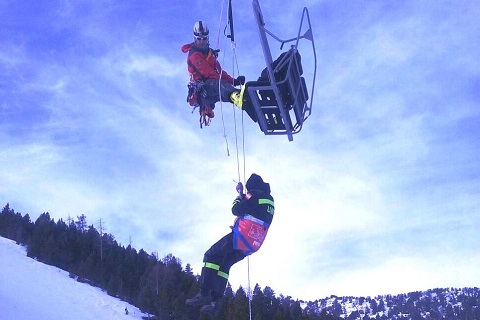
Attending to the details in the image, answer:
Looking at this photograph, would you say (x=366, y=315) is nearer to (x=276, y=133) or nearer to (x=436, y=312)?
(x=436, y=312)

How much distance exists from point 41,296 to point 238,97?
105 ft

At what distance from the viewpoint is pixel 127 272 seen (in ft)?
199

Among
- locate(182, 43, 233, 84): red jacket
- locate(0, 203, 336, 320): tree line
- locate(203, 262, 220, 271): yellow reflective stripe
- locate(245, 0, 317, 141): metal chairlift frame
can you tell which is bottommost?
locate(203, 262, 220, 271): yellow reflective stripe

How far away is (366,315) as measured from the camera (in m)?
184

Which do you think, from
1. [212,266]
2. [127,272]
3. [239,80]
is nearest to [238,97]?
[239,80]

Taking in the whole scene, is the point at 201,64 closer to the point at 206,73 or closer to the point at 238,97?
the point at 206,73

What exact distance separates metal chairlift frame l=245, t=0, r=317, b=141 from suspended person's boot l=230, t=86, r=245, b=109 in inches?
3.2

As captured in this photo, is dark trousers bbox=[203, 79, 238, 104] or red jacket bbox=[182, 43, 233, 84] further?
red jacket bbox=[182, 43, 233, 84]

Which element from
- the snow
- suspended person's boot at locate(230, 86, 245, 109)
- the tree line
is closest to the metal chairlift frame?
suspended person's boot at locate(230, 86, 245, 109)

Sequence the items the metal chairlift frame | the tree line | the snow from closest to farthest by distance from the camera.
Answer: the metal chairlift frame, the snow, the tree line

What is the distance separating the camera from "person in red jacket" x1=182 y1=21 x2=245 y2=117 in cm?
765

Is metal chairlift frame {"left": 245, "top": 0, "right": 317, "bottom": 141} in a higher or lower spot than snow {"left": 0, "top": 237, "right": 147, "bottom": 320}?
lower

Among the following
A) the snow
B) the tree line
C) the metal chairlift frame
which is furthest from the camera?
the tree line

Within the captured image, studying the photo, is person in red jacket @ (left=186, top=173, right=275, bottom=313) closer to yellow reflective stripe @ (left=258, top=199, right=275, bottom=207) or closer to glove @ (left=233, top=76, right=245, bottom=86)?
yellow reflective stripe @ (left=258, top=199, right=275, bottom=207)
